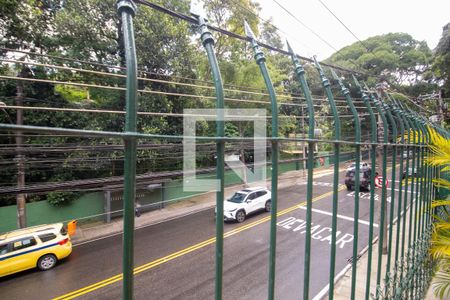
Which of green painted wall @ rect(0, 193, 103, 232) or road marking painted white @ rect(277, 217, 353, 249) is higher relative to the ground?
green painted wall @ rect(0, 193, 103, 232)

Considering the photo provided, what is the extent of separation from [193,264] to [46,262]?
12.3ft

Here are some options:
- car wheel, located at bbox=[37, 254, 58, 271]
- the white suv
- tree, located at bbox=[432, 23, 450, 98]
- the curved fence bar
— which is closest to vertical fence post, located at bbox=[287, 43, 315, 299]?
the curved fence bar

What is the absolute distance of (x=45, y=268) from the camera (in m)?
6.17

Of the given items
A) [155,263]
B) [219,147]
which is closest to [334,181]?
[219,147]

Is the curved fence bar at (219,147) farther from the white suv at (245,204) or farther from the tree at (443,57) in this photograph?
the tree at (443,57)

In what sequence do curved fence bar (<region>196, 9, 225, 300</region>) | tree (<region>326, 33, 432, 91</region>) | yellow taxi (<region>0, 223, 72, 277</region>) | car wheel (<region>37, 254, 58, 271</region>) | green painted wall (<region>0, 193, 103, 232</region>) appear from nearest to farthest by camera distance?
1. curved fence bar (<region>196, 9, 225, 300</region>)
2. yellow taxi (<region>0, 223, 72, 277</region>)
3. car wheel (<region>37, 254, 58, 271</region>)
4. green painted wall (<region>0, 193, 103, 232</region>)
5. tree (<region>326, 33, 432, 91</region>)

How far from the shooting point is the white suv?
9.58m

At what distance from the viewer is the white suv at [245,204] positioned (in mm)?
9578

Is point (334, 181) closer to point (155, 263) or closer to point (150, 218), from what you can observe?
point (155, 263)

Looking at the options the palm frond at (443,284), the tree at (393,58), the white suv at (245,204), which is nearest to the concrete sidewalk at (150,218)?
the white suv at (245,204)

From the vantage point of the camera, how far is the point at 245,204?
9.91 metres

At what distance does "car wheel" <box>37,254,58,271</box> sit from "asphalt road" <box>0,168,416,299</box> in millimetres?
149

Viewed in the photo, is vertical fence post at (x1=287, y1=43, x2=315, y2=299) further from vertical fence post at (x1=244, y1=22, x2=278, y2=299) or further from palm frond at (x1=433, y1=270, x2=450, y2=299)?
palm frond at (x1=433, y1=270, x2=450, y2=299)

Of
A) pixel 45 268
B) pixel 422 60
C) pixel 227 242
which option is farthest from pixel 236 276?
pixel 422 60
